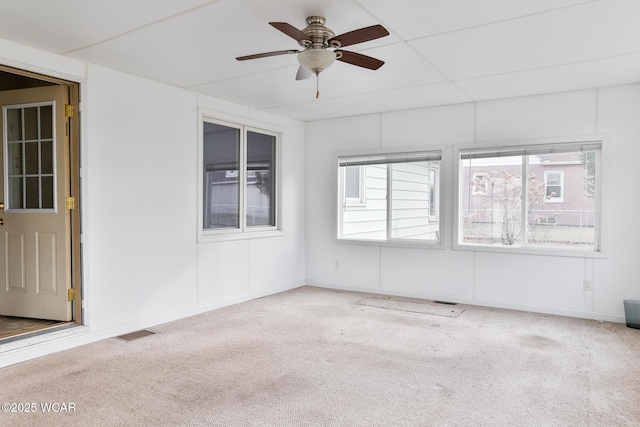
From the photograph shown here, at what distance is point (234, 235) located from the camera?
5.34m

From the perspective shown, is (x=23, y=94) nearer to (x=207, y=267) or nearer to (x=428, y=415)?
(x=207, y=267)

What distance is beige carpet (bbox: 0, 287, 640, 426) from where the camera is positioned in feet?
8.31

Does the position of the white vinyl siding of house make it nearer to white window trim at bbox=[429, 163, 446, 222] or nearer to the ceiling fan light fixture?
white window trim at bbox=[429, 163, 446, 222]

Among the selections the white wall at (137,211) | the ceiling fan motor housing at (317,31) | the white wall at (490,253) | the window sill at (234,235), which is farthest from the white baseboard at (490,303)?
the ceiling fan motor housing at (317,31)

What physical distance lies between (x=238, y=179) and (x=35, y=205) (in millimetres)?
2222

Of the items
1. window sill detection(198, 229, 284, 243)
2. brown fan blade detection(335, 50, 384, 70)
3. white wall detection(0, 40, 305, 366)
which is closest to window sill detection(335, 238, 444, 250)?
window sill detection(198, 229, 284, 243)

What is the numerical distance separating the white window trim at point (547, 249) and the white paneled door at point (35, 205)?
4237 millimetres

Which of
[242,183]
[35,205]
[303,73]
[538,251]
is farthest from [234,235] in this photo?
[538,251]

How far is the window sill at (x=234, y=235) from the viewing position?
4.97 meters

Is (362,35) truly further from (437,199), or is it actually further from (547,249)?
(547,249)

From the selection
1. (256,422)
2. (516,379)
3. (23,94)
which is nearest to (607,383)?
(516,379)

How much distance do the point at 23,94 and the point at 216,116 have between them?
1882mm

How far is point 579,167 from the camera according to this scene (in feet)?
15.6

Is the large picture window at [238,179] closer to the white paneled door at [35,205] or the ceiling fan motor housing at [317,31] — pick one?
the white paneled door at [35,205]
